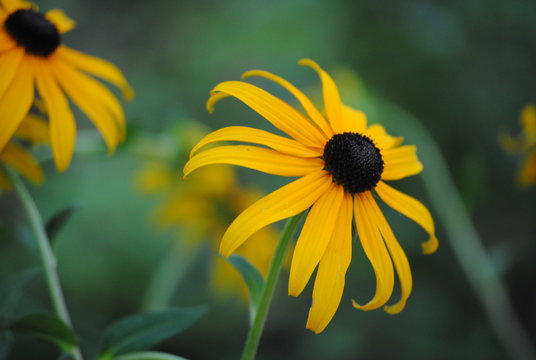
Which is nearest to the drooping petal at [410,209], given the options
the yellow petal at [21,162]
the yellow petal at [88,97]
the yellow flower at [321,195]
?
the yellow flower at [321,195]

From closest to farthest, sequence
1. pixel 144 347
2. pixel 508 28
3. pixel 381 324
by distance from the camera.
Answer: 1. pixel 144 347
2. pixel 381 324
3. pixel 508 28

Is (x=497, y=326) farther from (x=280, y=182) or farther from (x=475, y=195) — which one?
(x=280, y=182)

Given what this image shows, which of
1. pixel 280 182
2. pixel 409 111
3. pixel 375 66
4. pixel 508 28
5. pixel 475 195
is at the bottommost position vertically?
pixel 475 195

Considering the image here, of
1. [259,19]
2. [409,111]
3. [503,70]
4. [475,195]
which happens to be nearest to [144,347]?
[475,195]

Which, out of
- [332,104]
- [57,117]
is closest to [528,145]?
[332,104]

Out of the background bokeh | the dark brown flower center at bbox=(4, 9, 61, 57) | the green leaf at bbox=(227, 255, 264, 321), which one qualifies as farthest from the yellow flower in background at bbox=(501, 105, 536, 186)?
the dark brown flower center at bbox=(4, 9, 61, 57)

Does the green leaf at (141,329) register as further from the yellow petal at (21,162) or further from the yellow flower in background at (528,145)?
→ the yellow flower in background at (528,145)

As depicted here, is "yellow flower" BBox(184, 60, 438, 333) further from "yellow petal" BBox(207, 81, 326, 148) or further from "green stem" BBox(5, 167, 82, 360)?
"green stem" BBox(5, 167, 82, 360)
